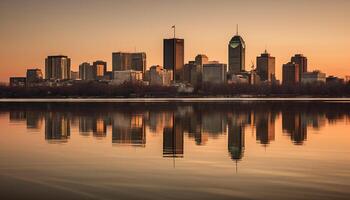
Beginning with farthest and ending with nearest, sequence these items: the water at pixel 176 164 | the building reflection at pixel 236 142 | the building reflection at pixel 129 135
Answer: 1. the building reflection at pixel 129 135
2. the building reflection at pixel 236 142
3. the water at pixel 176 164

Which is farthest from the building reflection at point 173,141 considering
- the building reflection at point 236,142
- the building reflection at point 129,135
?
the building reflection at point 236,142

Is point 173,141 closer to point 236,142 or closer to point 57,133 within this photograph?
point 236,142

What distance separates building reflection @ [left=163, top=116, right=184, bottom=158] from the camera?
23000 mm

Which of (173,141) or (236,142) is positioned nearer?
(236,142)

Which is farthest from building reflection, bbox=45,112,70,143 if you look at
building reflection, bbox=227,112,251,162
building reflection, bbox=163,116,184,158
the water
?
building reflection, bbox=227,112,251,162

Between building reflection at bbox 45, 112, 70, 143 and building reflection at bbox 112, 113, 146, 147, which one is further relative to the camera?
building reflection at bbox 45, 112, 70, 143

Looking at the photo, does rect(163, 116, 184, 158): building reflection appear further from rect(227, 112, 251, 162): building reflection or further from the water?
rect(227, 112, 251, 162): building reflection

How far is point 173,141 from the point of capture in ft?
92.3

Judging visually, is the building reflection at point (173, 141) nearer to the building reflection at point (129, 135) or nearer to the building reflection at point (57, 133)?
the building reflection at point (129, 135)

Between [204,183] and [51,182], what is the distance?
498cm

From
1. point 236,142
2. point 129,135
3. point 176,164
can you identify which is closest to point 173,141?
point 236,142

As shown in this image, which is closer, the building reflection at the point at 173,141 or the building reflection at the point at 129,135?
the building reflection at the point at 173,141

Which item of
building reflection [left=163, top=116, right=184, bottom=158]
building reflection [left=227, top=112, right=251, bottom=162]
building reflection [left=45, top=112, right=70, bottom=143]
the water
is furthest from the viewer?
building reflection [left=45, top=112, right=70, bottom=143]

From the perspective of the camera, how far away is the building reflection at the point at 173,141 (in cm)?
2300
